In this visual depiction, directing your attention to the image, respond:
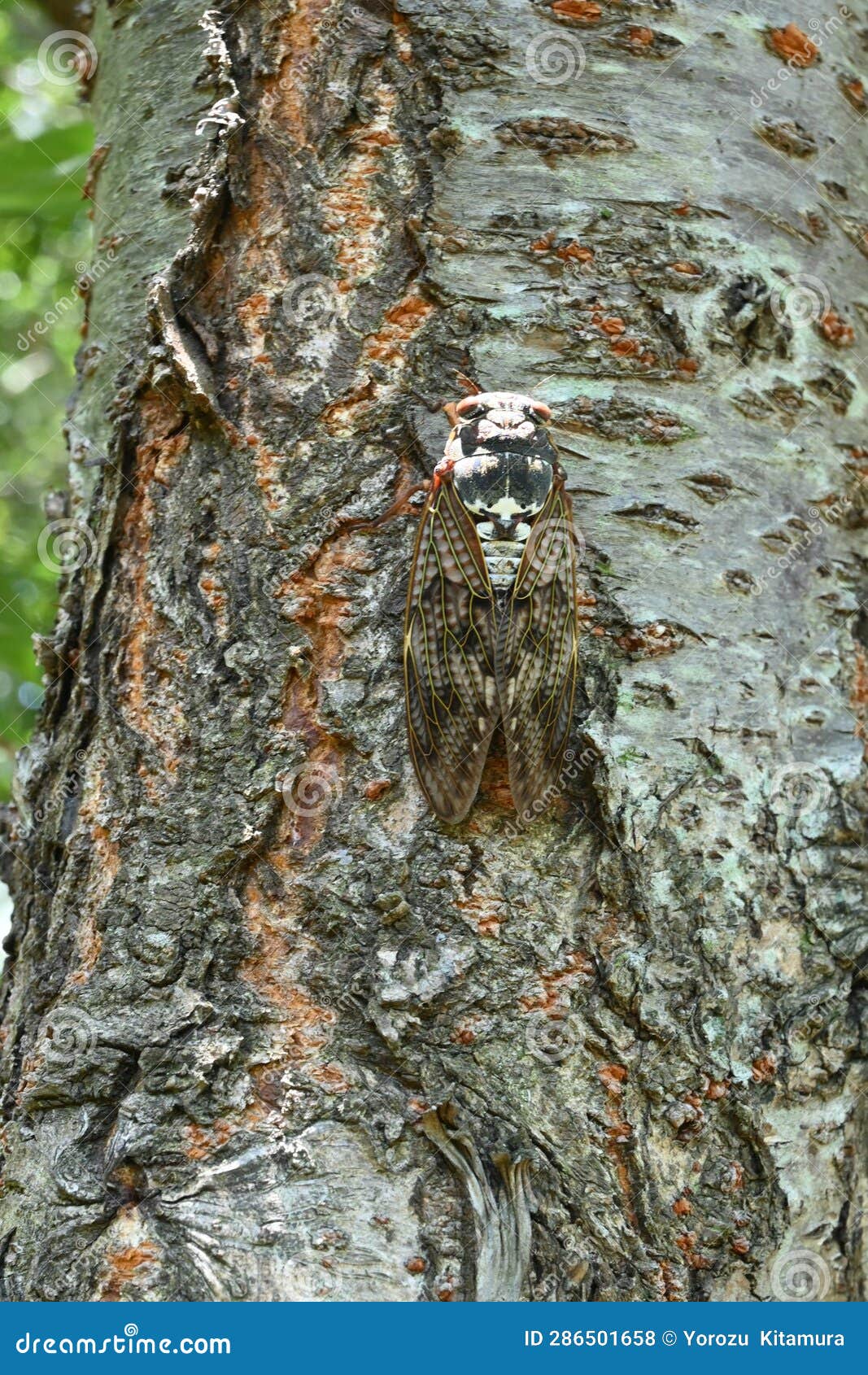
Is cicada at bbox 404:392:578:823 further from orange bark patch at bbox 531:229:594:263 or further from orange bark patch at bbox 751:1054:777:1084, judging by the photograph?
orange bark patch at bbox 751:1054:777:1084

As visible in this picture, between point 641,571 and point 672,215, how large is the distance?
48 cm

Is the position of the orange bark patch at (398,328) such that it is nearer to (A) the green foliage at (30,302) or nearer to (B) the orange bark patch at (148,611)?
(B) the orange bark patch at (148,611)

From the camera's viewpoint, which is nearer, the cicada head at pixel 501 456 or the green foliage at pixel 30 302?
the cicada head at pixel 501 456

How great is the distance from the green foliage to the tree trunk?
2.12ft

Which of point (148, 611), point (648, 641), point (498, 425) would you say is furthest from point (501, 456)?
point (148, 611)

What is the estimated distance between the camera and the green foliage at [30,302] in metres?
2.60

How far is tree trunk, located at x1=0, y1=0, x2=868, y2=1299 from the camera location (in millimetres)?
1213

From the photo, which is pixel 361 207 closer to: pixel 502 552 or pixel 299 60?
pixel 299 60

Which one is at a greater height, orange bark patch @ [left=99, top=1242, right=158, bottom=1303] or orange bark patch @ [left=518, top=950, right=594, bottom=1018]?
orange bark patch @ [left=518, top=950, right=594, bottom=1018]

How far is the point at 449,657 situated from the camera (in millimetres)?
1493

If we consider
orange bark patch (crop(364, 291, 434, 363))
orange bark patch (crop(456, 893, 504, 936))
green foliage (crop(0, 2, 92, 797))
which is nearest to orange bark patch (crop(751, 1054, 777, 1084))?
orange bark patch (crop(456, 893, 504, 936))

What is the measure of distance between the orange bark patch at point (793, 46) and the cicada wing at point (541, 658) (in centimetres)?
74

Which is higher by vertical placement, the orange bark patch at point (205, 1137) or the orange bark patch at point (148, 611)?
the orange bark patch at point (148, 611)

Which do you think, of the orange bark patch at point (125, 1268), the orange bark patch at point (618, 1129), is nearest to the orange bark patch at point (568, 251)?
the orange bark patch at point (618, 1129)
